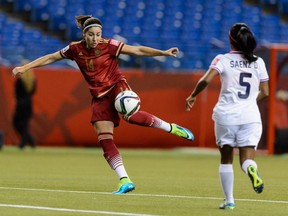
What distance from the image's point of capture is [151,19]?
31.3 metres

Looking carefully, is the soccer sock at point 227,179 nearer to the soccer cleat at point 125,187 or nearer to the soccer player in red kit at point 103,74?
the soccer cleat at point 125,187

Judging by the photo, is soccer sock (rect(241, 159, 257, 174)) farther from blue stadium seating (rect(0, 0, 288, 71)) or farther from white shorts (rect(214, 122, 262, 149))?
blue stadium seating (rect(0, 0, 288, 71))

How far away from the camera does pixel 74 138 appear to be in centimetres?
2647

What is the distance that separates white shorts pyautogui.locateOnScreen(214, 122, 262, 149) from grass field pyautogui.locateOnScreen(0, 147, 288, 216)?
0.68 meters

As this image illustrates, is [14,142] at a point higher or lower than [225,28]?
lower

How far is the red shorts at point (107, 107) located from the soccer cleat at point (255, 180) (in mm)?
2824

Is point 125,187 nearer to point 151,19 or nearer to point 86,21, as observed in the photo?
point 86,21

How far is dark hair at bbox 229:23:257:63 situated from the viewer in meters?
9.72

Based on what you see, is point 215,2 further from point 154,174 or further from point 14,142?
point 154,174

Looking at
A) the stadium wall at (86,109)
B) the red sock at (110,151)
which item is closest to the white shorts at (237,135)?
the red sock at (110,151)

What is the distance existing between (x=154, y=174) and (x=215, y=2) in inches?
656

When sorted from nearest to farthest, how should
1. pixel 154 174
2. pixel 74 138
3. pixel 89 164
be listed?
pixel 154 174 → pixel 89 164 → pixel 74 138

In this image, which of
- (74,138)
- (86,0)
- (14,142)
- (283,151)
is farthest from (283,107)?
(86,0)

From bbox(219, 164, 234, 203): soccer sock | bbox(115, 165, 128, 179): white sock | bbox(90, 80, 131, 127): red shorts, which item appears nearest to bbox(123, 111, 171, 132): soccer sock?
bbox(90, 80, 131, 127): red shorts
